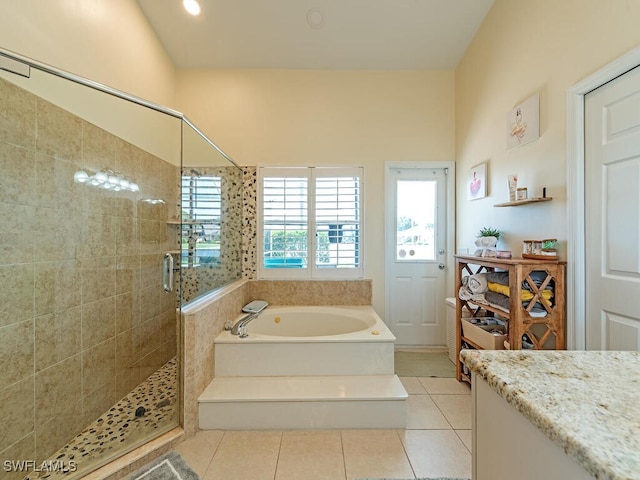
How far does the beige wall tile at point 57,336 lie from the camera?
1.47 meters

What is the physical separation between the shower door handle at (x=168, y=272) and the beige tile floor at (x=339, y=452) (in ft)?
3.33

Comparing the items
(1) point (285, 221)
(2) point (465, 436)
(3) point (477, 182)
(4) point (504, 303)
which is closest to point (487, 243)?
(4) point (504, 303)

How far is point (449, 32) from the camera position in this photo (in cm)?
258

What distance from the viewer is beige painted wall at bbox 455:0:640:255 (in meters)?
1.47

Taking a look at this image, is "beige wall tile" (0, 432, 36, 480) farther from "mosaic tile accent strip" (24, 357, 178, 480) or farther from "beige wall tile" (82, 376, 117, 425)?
"beige wall tile" (82, 376, 117, 425)

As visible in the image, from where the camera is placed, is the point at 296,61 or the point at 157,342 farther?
the point at 296,61

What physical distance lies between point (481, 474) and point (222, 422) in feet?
5.30

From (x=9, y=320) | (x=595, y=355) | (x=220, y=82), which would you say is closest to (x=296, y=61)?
(x=220, y=82)

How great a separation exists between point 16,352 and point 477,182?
3.44 m

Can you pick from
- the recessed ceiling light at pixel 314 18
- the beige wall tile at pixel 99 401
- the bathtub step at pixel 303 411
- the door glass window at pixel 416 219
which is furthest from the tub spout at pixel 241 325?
the recessed ceiling light at pixel 314 18

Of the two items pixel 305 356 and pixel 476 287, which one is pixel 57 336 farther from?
pixel 476 287

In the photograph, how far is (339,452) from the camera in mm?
1582

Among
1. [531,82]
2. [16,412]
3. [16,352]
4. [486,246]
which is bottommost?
[16,412]

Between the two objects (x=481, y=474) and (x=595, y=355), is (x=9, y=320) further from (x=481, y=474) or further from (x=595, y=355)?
(x=595, y=355)
